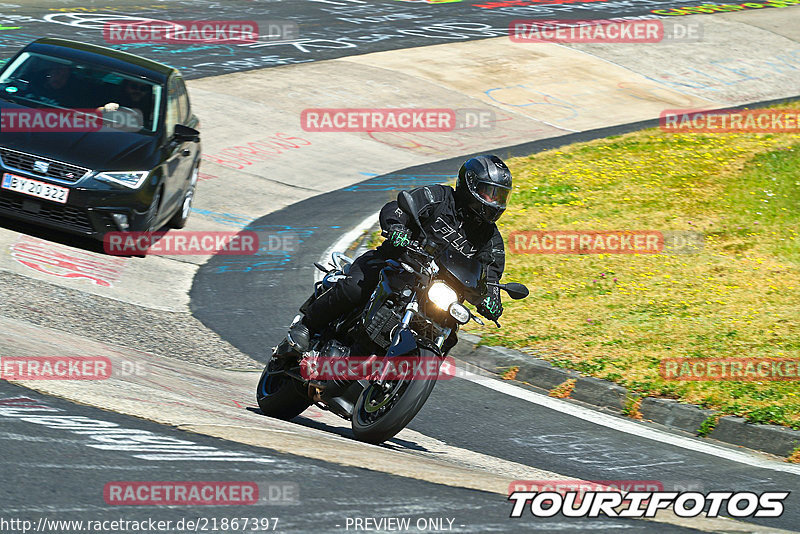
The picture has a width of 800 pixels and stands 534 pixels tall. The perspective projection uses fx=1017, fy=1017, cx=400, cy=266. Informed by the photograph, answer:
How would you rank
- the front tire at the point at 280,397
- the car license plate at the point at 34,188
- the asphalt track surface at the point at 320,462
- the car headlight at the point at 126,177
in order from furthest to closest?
the car headlight at the point at 126,177 < the car license plate at the point at 34,188 < the front tire at the point at 280,397 < the asphalt track surface at the point at 320,462

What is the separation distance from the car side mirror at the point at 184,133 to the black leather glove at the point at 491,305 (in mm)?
5665

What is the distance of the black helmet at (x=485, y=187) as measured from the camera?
6.43 metres

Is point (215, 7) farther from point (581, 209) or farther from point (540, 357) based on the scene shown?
point (540, 357)

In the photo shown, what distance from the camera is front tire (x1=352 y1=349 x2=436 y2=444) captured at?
5840 mm

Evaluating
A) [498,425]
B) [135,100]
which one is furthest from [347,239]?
[498,425]

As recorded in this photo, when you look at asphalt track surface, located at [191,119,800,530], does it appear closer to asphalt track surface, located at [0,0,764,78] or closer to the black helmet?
the black helmet

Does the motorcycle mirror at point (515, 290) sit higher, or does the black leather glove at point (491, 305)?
the motorcycle mirror at point (515, 290)

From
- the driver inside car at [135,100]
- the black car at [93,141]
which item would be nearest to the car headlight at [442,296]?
the black car at [93,141]

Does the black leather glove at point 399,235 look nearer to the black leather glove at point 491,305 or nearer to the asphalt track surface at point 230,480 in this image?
the black leather glove at point 491,305

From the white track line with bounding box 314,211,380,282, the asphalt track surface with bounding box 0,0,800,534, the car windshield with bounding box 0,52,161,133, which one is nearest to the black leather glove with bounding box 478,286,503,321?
the asphalt track surface with bounding box 0,0,800,534

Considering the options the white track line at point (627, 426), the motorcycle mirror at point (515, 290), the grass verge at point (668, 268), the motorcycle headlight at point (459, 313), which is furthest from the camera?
the grass verge at point (668, 268)

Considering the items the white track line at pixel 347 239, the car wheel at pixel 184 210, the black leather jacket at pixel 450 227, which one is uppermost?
the black leather jacket at pixel 450 227

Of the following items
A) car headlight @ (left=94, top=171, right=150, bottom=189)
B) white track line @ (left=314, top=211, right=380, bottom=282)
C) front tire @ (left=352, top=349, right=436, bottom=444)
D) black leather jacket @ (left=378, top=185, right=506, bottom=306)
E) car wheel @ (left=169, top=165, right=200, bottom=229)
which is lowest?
white track line @ (left=314, top=211, right=380, bottom=282)

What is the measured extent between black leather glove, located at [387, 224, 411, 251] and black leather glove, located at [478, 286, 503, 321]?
24.0 inches
